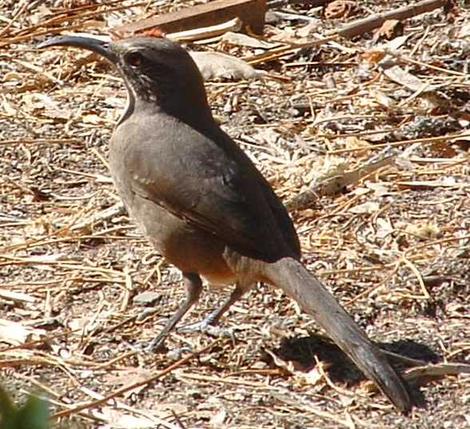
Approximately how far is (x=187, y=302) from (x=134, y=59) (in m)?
1.00

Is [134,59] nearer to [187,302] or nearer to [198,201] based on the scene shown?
[198,201]

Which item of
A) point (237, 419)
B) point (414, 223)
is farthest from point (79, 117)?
point (237, 419)

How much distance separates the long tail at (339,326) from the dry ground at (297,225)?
0.14 meters

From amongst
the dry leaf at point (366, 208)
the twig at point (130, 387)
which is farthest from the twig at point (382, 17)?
the twig at point (130, 387)

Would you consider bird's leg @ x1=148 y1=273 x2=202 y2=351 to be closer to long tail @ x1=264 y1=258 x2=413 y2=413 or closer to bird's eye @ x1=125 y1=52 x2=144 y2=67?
long tail @ x1=264 y1=258 x2=413 y2=413

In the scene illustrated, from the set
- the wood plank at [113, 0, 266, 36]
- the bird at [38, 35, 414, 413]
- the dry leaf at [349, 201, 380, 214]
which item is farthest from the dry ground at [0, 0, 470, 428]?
the bird at [38, 35, 414, 413]

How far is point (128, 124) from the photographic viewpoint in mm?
4762

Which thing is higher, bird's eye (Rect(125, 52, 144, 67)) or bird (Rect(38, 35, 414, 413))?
bird's eye (Rect(125, 52, 144, 67))

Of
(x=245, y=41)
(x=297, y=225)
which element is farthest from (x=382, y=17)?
(x=297, y=225)

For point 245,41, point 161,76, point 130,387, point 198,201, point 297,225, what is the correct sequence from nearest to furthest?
point 130,387, point 198,201, point 161,76, point 297,225, point 245,41

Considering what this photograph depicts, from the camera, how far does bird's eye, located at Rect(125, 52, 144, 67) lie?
4758mm

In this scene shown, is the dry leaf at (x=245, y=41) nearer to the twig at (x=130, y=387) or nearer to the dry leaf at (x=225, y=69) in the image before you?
the dry leaf at (x=225, y=69)

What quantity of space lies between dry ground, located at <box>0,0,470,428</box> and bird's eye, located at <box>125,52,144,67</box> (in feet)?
3.01

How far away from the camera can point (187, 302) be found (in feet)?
15.0
